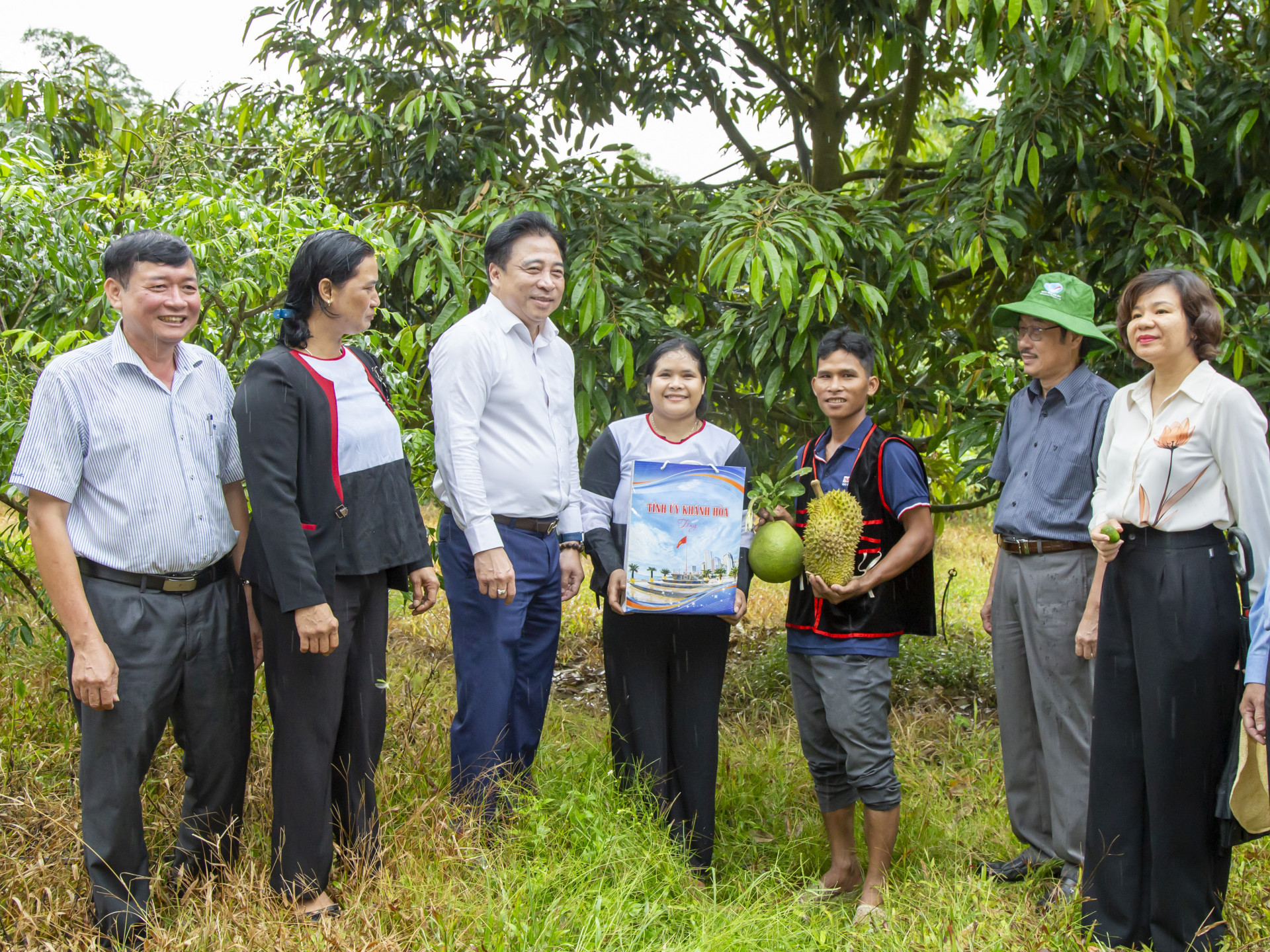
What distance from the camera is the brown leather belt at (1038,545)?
3059mm

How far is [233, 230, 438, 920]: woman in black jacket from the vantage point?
2.51m

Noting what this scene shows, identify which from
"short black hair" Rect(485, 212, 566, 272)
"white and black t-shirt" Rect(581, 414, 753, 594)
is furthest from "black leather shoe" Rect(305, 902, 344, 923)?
"short black hair" Rect(485, 212, 566, 272)

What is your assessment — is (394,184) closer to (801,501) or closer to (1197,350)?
(801,501)

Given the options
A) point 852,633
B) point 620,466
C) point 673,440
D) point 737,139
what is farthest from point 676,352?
point 737,139

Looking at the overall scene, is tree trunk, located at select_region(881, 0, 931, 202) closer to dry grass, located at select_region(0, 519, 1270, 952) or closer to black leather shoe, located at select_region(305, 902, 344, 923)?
dry grass, located at select_region(0, 519, 1270, 952)

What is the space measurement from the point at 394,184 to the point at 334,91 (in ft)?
2.10

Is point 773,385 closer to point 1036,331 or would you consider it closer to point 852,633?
point 1036,331

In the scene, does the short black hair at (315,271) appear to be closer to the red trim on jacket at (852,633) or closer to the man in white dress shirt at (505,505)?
the man in white dress shirt at (505,505)

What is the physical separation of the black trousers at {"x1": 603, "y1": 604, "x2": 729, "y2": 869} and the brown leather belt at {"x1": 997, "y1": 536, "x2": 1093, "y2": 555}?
925 millimetres

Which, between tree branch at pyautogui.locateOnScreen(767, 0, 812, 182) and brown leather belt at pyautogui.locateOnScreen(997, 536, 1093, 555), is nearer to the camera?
brown leather belt at pyautogui.locateOnScreen(997, 536, 1093, 555)

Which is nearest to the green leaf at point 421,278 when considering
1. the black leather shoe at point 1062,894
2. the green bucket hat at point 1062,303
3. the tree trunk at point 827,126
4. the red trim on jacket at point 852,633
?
the red trim on jacket at point 852,633

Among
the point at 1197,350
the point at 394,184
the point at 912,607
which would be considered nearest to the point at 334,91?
the point at 394,184

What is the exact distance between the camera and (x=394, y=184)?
197 inches

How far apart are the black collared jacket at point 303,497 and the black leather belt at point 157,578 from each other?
0.32 ft
